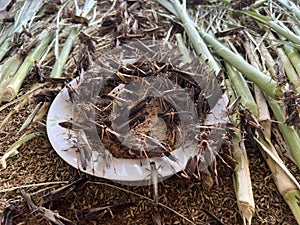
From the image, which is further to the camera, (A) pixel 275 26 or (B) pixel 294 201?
(A) pixel 275 26

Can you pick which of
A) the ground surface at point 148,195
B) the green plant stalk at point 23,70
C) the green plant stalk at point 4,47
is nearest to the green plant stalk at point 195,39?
the ground surface at point 148,195

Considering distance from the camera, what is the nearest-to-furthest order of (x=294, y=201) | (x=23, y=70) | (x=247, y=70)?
(x=294, y=201) → (x=247, y=70) → (x=23, y=70)

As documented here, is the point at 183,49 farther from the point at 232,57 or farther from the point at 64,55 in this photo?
the point at 64,55

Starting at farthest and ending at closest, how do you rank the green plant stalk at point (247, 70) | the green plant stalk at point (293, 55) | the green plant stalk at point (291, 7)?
the green plant stalk at point (291, 7)
the green plant stalk at point (293, 55)
the green plant stalk at point (247, 70)

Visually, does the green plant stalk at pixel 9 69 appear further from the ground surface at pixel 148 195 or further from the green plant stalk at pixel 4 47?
the ground surface at pixel 148 195

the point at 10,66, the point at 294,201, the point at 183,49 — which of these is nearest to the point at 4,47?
the point at 10,66

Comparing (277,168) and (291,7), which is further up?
(291,7)

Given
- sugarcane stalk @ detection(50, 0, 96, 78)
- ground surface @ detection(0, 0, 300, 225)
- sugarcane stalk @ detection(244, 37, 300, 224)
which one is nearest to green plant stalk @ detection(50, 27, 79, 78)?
sugarcane stalk @ detection(50, 0, 96, 78)
